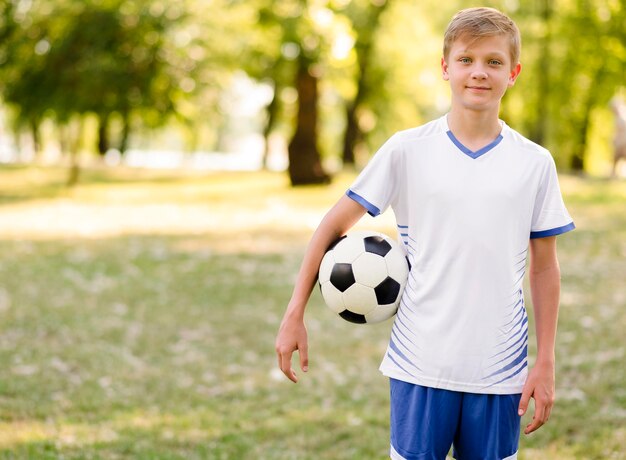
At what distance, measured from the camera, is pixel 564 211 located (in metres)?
2.56

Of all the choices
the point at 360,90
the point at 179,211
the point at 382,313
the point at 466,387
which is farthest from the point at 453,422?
the point at 360,90

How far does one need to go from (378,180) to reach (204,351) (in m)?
4.71

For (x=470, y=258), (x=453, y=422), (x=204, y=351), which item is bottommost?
(x=204, y=351)

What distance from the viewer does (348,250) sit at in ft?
9.04

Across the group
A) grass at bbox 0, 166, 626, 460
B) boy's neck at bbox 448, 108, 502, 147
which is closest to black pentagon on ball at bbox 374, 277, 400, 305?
boy's neck at bbox 448, 108, 502, 147

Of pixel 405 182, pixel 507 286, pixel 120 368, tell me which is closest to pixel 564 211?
pixel 507 286

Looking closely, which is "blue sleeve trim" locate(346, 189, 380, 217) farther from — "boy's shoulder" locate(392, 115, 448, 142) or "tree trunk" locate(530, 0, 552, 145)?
"tree trunk" locate(530, 0, 552, 145)

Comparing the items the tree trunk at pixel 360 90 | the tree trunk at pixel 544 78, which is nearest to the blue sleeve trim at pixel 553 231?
the tree trunk at pixel 360 90

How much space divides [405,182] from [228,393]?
372 centimetres

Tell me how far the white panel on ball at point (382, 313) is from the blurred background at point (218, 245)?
7.07 ft

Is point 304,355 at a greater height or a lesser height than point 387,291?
lesser

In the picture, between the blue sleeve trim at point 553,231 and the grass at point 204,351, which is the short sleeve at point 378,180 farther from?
the grass at point 204,351

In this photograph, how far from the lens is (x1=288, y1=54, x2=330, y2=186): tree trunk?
2041 centimetres

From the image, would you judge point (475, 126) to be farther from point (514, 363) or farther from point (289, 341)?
point (289, 341)
